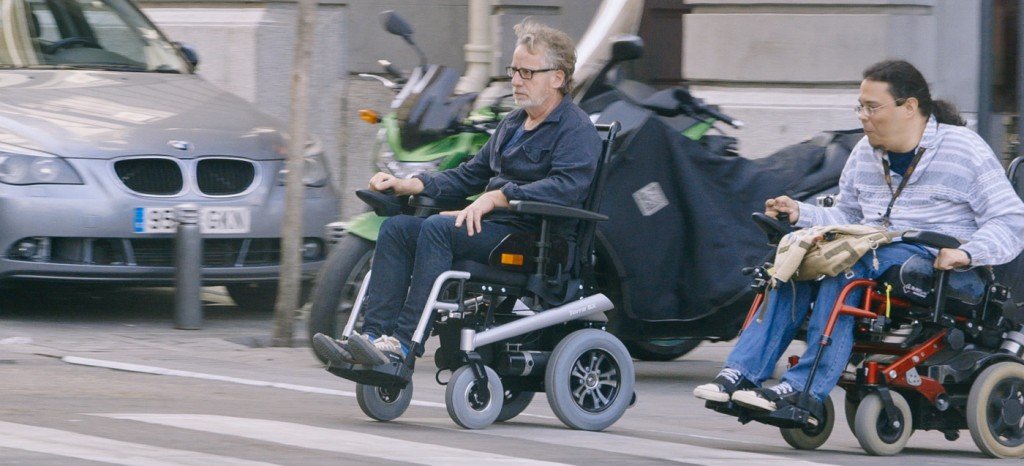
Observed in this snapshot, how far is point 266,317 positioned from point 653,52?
4.75 m

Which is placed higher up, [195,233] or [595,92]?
[595,92]

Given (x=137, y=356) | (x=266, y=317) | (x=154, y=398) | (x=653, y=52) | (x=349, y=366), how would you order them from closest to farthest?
(x=349, y=366), (x=154, y=398), (x=137, y=356), (x=266, y=317), (x=653, y=52)

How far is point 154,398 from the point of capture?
22.2 ft

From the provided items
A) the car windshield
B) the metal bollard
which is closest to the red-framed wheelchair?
the metal bollard

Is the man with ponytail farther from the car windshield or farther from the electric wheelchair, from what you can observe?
the car windshield

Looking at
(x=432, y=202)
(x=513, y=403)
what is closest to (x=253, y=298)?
(x=432, y=202)

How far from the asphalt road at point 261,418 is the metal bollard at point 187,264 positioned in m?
0.13

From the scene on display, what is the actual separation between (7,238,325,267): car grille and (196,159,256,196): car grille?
270 mm

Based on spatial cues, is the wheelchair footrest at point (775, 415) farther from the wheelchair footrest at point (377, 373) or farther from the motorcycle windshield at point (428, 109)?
the motorcycle windshield at point (428, 109)

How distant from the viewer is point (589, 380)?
6.26 m

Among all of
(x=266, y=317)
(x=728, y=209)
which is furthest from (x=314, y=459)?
(x=266, y=317)

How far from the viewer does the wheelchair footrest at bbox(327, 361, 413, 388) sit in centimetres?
583

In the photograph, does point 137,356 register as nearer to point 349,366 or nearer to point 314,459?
point 349,366

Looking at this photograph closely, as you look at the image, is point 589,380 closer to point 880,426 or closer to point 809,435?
point 809,435
